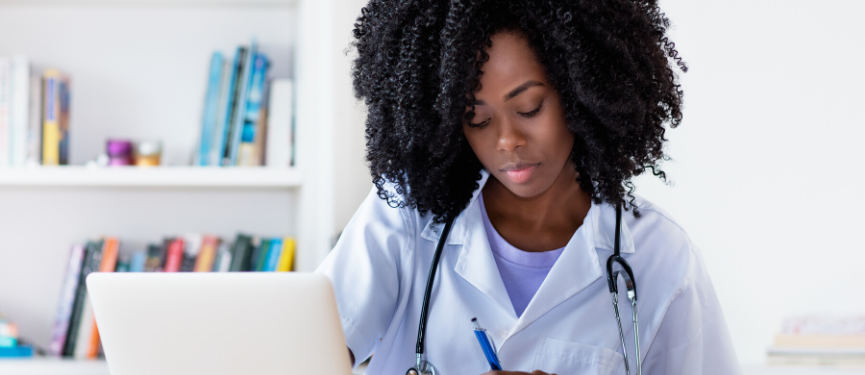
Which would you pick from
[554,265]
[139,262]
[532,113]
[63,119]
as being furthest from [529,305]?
[63,119]

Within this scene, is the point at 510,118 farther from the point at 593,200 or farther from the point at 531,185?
the point at 593,200

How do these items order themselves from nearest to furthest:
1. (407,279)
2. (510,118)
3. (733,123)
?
(510,118)
(407,279)
(733,123)

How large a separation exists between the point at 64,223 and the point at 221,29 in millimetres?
687

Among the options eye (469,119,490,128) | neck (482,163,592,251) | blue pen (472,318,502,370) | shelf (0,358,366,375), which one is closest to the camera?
blue pen (472,318,502,370)

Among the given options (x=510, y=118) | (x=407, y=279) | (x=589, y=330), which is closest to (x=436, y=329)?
(x=407, y=279)

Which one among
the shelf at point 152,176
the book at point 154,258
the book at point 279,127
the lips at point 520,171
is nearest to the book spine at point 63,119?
the shelf at point 152,176

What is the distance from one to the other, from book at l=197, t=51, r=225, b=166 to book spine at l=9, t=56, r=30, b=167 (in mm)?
421

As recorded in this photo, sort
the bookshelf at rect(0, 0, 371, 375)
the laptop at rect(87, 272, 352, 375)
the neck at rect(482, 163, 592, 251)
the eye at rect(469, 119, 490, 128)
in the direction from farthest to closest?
the bookshelf at rect(0, 0, 371, 375) → the neck at rect(482, 163, 592, 251) → the eye at rect(469, 119, 490, 128) → the laptop at rect(87, 272, 352, 375)

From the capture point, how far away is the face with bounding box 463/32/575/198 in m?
0.94

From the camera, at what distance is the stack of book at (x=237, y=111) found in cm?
185

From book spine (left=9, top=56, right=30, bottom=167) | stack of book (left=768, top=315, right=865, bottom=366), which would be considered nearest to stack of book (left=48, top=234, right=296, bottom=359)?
book spine (left=9, top=56, right=30, bottom=167)

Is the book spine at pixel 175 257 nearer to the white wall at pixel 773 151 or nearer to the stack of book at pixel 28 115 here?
the stack of book at pixel 28 115

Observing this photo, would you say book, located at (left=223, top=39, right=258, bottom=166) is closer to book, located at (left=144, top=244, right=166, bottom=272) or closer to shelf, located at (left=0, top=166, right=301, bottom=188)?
shelf, located at (left=0, top=166, right=301, bottom=188)

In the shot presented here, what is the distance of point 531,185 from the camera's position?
3.33 ft
